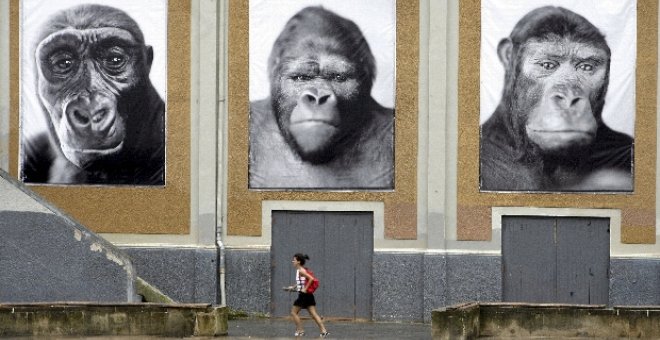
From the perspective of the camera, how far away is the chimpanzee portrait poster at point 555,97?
88.7 ft

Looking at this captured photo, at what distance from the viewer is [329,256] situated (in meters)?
27.6

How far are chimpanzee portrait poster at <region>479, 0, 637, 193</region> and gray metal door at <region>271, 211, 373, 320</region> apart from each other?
2883mm

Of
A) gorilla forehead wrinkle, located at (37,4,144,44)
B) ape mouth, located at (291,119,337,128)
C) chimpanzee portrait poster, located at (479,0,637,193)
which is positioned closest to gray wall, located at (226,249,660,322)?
chimpanzee portrait poster, located at (479,0,637,193)

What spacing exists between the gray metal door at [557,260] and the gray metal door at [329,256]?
2.93 m

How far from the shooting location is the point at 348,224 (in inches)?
1087

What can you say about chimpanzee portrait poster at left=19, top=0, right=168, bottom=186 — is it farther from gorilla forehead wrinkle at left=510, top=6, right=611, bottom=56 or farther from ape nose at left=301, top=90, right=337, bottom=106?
gorilla forehead wrinkle at left=510, top=6, right=611, bottom=56

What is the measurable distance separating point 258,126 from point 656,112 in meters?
8.19

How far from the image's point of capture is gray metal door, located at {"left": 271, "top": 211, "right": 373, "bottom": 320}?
27500mm

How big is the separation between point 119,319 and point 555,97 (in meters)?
10.2

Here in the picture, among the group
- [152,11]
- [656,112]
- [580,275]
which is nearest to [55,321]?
[152,11]

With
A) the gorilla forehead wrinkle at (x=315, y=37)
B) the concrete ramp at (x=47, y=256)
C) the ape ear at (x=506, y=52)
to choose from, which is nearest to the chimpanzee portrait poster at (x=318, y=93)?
the gorilla forehead wrinkle at (x=315, y=37)

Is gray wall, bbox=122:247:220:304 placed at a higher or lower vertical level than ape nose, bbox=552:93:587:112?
lower

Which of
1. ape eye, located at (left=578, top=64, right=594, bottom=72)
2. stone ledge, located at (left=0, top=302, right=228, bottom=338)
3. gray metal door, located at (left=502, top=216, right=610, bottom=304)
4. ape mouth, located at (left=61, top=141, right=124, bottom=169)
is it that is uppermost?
ape eye, located at (left=578, top=64, right=594, bottom=72)

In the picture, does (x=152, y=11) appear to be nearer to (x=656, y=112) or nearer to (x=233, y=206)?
(x=233, y=206)
